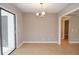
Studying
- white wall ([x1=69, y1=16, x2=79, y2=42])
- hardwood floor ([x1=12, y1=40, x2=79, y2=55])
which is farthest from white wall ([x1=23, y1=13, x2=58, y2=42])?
hardwood floor ([x1=12, y1=40, x2=79, y2=55])

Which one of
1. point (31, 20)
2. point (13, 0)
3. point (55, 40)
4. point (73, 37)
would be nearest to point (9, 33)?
point (31, 20)

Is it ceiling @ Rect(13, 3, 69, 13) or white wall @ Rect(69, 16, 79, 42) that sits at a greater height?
ceiling @ Rect(13, 3, 69, 13)

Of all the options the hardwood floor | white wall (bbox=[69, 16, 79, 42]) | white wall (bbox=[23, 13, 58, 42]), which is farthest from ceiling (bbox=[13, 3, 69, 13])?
white wall (bbox=[69, 16, 79, 42])

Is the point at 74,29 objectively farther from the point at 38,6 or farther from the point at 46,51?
the point at 38,6

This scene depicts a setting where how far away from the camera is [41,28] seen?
8.21 m

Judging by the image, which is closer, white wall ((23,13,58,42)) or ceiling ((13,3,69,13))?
ceiling ((13,3,69,13))

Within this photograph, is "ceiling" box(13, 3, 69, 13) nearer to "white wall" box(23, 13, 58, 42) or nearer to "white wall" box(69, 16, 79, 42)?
"white wall" box(23, 13, 58, 42)

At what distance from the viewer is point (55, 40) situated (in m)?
8.26

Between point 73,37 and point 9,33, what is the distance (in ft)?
16.2

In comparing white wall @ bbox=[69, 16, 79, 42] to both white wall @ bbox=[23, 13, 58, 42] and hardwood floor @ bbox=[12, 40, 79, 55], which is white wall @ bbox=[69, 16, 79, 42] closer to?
white wall @ bbox=[23, 13, 58, 42]

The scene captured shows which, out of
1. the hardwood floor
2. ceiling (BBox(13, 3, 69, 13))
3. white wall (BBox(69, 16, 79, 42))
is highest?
ceiling (BBox(13, 3, 69, 13))

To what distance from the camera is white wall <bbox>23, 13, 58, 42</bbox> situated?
321 inches

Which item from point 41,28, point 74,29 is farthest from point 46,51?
point 74,29
